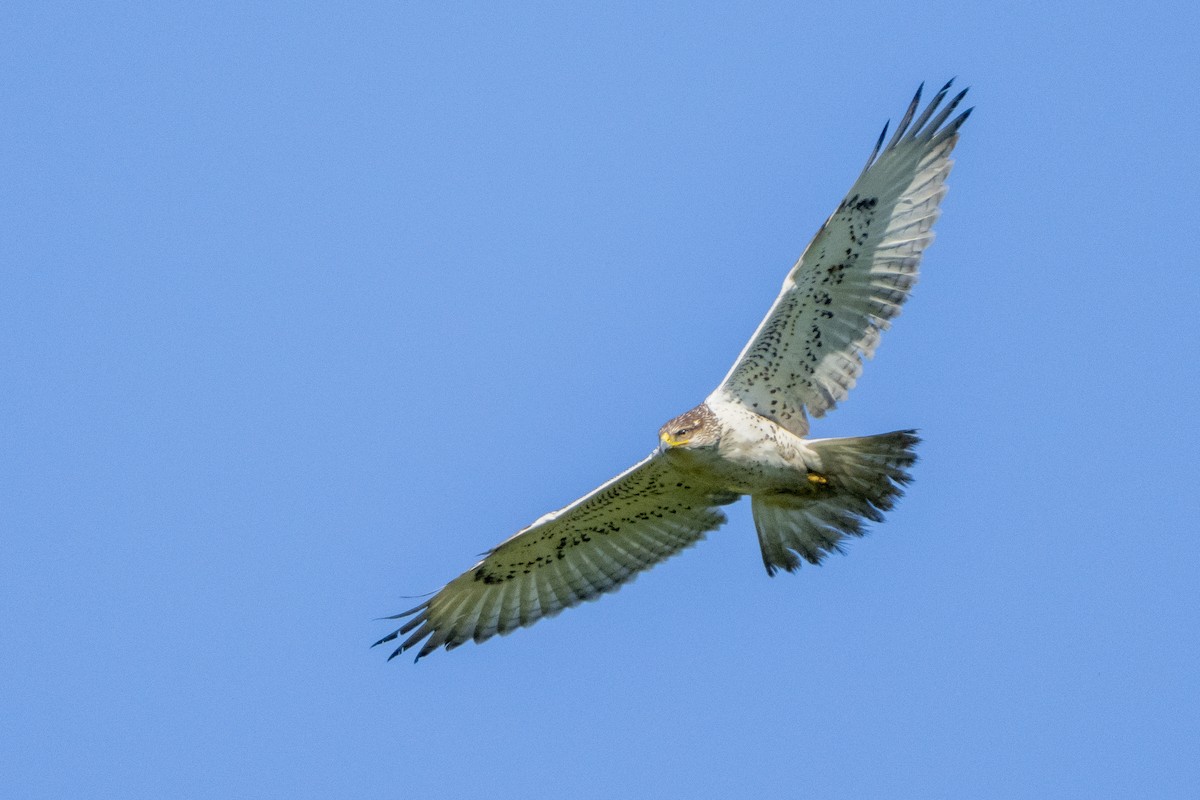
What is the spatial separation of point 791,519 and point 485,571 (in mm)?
1965

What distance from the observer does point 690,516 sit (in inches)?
461

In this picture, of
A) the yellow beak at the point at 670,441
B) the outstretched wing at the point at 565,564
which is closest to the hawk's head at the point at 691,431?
the yellow beak at the point at 670,441

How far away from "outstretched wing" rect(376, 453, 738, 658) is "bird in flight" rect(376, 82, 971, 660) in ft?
0.07

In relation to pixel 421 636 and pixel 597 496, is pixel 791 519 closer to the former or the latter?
pixel 597 496

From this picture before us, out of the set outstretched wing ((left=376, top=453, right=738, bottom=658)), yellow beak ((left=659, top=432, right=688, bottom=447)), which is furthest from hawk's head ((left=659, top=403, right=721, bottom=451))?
outstretched wing ((left=376, top=453, right=738, bottom=658))

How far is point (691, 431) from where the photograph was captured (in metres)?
10.7

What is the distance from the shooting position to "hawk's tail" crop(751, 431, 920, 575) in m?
10.9

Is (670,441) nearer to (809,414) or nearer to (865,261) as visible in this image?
(809,414)

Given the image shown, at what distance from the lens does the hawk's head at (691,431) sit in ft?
35.1

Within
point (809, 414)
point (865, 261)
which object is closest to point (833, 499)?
point (809, 414)

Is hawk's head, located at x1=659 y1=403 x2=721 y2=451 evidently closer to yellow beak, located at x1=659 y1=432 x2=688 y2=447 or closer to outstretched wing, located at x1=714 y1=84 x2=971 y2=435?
yellow beak, located at x1=659 y1=432 x2=688 y2=447

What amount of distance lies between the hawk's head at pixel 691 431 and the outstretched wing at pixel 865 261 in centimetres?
33

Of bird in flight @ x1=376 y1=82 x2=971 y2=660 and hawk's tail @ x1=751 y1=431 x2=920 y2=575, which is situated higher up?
bird in flight @ x1=376 y1=82 x2=971 y2=660

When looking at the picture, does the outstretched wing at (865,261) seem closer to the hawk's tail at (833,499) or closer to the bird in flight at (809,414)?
the bird in flight at (809,414)
